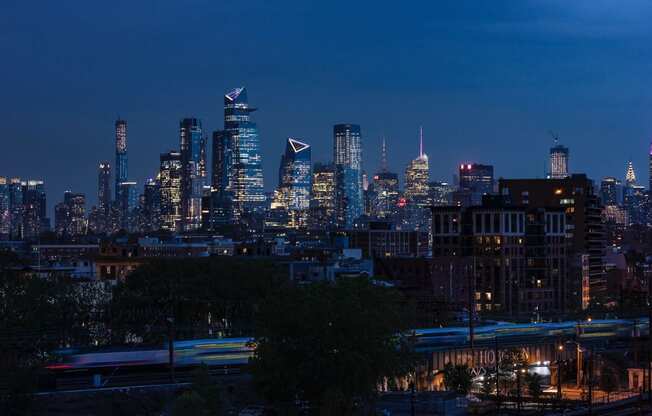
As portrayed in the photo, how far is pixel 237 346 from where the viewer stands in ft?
176

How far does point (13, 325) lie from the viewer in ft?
168

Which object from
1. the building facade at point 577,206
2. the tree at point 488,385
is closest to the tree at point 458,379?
the tree at point 488,385

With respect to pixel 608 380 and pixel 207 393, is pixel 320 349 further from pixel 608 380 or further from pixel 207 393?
pixel 608 380

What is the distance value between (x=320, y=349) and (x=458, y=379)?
11.6m

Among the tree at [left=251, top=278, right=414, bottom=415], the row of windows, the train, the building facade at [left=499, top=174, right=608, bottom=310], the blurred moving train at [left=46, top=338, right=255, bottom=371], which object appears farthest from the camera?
the building facade at [left=499, top=174, right=608, bottom=310]

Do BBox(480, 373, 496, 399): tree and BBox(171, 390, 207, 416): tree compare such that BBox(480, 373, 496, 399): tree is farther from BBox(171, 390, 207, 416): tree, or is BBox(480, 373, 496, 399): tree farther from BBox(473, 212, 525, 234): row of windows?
BBox(473, 212, 525, 234): row of windows

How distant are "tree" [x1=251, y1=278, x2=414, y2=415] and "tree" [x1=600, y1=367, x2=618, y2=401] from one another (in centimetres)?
1623

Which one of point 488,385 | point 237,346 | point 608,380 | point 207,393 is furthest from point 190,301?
point 207,393

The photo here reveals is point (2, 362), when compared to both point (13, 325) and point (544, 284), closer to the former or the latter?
point (13, 325)

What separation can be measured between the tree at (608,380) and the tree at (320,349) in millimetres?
16229

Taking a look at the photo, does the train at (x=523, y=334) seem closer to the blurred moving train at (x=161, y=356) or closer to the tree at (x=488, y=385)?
the tree at (x=488, y=385)

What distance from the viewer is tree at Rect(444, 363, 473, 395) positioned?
50219 millimetres

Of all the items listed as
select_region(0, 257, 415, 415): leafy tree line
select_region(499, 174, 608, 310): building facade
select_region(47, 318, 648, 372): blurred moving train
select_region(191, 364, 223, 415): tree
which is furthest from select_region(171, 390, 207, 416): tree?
select_region(499, 174, 608, 310): building facade

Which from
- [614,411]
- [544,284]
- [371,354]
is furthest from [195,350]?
[544,284]
